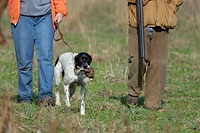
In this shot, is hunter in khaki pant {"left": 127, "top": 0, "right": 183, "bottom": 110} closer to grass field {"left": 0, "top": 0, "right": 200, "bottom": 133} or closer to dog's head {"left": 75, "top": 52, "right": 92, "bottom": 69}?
grass field {"left": 0, "top": 0, "right": 200, "bottom": 133}

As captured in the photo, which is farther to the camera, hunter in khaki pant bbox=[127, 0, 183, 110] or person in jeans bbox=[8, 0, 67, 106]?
person in jeans bbox=[8, 0, 67, 106]

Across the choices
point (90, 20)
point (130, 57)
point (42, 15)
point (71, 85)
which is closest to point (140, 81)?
point (130, 57)

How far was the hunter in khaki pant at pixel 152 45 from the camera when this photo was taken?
8.44 metres

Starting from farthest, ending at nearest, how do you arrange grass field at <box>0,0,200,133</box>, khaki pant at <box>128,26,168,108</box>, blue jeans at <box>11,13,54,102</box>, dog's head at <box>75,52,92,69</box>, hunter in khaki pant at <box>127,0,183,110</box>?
blue jeans at <box>11,13,54,102</box>, khaki pant at <box>128,26,168,108</box>, hunter in khaki pant at <box>127,0,183,110</box>, dog's head at <box>75,52,92,69</box>, grass field at <box>0,0,200,133</box>

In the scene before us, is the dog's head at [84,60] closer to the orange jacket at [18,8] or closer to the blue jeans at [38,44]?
the blue jeans at [38,44]

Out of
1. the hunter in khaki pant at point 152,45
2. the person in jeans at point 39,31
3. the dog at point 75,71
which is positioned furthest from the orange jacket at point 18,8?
the hunter in khaki pant at point 152,45

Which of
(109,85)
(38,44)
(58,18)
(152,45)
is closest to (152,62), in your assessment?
(152,45)

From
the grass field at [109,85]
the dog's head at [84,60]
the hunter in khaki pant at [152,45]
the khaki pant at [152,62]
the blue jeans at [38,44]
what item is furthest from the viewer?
the blue jeans at [38,44]

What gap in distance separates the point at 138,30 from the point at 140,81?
2.28 feet

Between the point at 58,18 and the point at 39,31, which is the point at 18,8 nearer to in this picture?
the point at 39,31

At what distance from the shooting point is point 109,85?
11.0 meters

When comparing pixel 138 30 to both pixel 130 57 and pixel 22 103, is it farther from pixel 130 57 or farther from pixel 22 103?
pixel 22 103

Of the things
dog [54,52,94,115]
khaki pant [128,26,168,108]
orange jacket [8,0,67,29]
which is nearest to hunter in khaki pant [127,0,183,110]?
khaki pant [128,26,168,108]

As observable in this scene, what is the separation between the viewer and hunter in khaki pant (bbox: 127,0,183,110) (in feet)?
27.7
